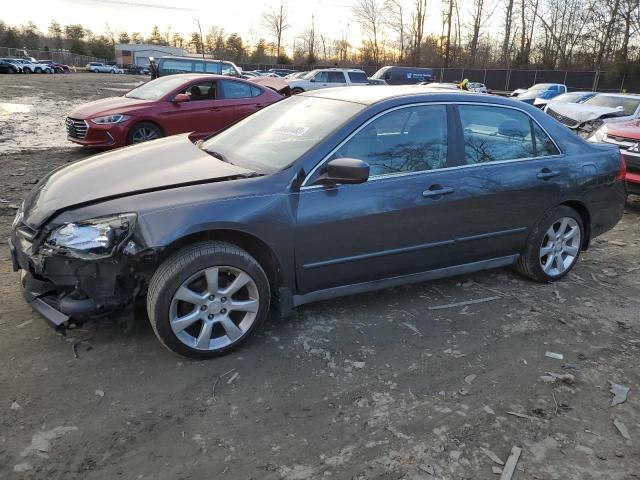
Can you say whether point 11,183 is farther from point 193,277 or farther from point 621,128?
point 621,128

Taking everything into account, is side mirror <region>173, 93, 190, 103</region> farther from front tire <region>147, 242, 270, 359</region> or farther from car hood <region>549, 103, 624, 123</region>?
car hood <region>549, 103, 624, 123</region>

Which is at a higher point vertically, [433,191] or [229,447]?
[433,191]

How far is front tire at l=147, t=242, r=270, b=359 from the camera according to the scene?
3023mm

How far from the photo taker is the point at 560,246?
469 cm

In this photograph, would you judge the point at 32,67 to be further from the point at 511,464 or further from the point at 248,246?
the point at 511,464

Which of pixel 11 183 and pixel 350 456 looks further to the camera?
pixel 11 183

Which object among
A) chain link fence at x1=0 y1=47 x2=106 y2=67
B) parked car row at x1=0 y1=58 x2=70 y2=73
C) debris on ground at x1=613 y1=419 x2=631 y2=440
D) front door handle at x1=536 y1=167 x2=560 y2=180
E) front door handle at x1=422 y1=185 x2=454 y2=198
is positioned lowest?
debris on ground at x1=613 y1=419 x2=631 y2=440

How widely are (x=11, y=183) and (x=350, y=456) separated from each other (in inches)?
255

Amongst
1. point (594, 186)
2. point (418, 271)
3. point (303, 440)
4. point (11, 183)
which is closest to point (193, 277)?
point (303, 440)

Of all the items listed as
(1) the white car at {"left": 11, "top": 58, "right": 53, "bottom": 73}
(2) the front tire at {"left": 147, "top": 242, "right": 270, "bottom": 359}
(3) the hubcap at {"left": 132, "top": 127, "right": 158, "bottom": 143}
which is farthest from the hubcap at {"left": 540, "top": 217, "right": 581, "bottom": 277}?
(1) the white car at {"left": 11, "top": 58, "right": 53, "bottom": 73}

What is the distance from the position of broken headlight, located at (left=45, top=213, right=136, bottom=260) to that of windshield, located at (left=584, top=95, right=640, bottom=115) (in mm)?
14176

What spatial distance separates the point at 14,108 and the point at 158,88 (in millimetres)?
9156

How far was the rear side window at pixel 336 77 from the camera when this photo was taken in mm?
24562

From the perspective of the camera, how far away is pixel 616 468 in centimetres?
252
